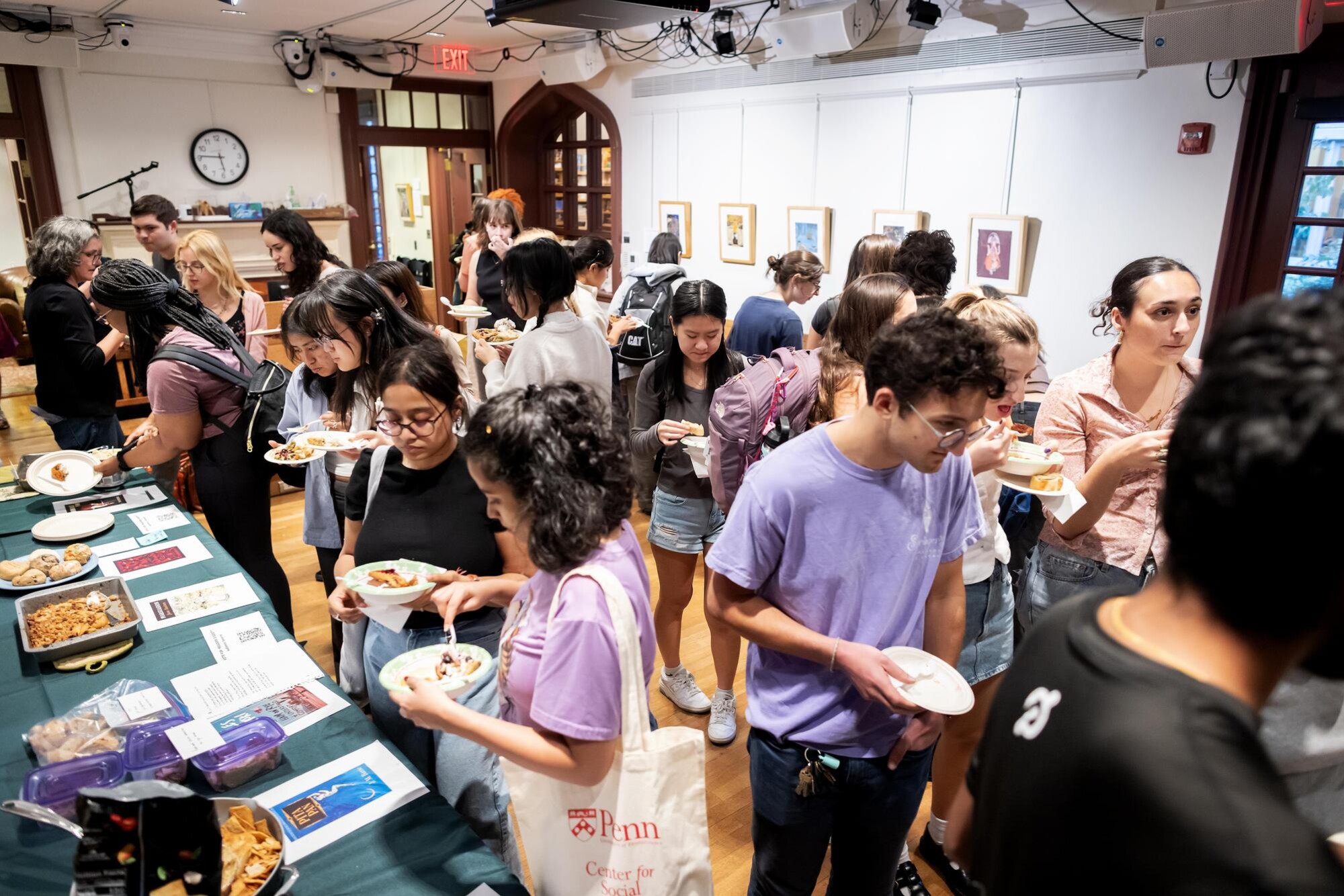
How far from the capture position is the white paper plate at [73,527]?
277 cm

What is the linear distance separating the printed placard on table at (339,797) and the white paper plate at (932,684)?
99 cm

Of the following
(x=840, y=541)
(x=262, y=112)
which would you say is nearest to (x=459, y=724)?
(x=840, y=541)

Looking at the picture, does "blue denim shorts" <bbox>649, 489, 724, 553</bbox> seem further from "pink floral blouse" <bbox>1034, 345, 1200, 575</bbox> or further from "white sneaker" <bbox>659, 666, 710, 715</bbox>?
"pink floral blouse" <bbox>1034, 345, 1200, 575</bbox>

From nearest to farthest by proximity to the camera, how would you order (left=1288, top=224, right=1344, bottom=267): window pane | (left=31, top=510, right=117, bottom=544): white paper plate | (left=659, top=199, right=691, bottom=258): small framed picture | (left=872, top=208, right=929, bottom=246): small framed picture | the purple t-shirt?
1. the purple t-shirt
2. (left=31, top=510, right=117, bottom=544): white paper plate
3. (left=1288, top=224, right=1344, bottom=267): window pane
4. (left=872, top=208, right=929, bottom=246): small framed picture
5. (left=659, top=199, right=691, bottom=258): small framed picture

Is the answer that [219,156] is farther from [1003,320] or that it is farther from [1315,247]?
[1315,247]

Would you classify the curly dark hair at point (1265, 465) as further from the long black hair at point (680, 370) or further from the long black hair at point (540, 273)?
the long black hair at point (540, 273)

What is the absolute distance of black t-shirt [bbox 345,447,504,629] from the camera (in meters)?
1.98

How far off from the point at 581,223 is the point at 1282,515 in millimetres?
9973

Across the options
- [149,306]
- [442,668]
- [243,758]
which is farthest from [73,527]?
[442,668]

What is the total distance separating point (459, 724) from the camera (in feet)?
4.48

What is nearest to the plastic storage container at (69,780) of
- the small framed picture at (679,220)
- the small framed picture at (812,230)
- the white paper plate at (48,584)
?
the white paper plate at (48,584)

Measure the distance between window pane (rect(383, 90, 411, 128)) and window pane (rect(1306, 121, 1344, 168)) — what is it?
9.47 meters

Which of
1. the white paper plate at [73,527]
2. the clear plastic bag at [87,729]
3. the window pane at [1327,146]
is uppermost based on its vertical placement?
the window pane at [1327,146]

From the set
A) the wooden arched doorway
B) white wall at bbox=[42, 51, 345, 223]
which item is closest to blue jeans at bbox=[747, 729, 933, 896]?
the wooden arched doorway
